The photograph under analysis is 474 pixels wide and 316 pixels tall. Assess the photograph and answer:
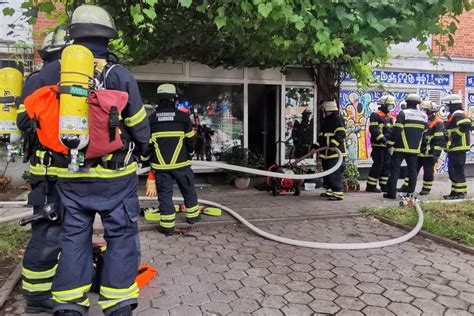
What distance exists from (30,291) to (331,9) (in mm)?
3570

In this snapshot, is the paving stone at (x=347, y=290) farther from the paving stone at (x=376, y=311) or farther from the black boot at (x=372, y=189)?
the black boot at (x=372, y=189)

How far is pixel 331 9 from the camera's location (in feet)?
12.8

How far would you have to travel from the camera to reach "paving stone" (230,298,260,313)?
331cm

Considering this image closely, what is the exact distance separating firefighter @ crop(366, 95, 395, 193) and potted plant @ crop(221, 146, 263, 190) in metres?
2.57

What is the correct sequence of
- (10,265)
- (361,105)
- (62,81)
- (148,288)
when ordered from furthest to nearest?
(361,105)
(10,265)
(148,288)
(62,81)

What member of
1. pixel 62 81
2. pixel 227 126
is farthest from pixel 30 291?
pixel 227 126

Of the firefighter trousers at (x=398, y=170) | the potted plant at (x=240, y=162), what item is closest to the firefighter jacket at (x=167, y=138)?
the potted plant at (x=240, y=162)

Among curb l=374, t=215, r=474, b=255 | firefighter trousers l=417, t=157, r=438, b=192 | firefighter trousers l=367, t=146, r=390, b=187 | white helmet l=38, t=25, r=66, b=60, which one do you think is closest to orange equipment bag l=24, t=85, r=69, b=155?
white helmet l=38, t=25, r=66, b=60

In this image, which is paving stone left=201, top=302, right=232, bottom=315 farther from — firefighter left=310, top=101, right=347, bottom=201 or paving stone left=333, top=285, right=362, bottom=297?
firefighter left=310, top=101, right=347, bottom=201

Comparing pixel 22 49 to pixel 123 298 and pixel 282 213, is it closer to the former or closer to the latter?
pixel 282 213

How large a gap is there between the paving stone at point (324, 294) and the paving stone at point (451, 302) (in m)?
0.88

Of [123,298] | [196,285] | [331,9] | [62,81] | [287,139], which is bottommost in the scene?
[196,285]

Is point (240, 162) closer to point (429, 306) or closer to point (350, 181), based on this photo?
point (350, 181)

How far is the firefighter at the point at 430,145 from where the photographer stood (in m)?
8.47
